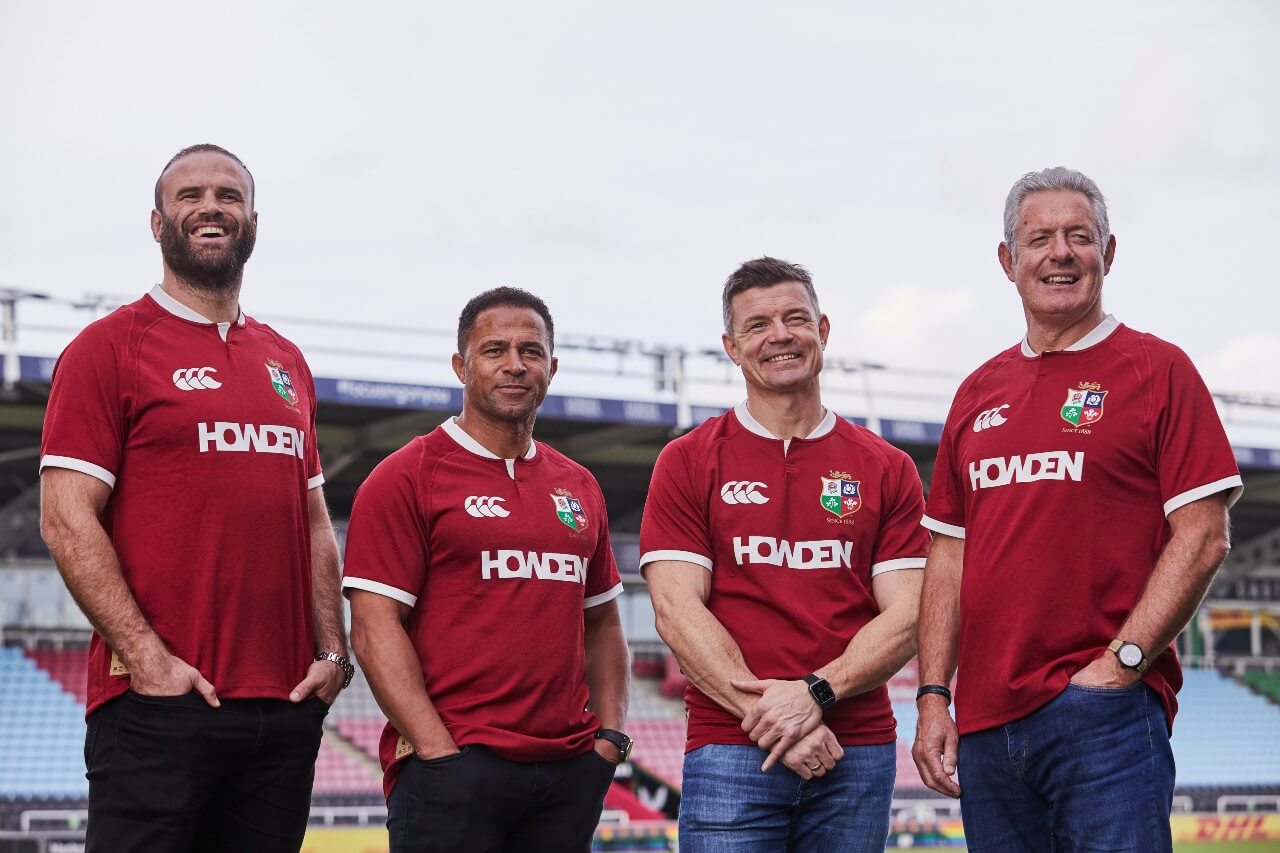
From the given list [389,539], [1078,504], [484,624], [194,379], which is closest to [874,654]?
[1078,504]

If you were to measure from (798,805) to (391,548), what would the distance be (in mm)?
1265

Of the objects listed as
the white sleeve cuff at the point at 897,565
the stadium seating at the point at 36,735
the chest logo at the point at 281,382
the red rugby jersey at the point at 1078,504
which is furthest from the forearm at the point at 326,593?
the stadium seating at the point at 36,735

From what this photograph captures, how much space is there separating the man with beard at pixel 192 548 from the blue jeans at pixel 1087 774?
1.80m

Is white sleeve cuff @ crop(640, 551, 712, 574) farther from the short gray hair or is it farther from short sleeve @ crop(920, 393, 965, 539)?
the short gray hair

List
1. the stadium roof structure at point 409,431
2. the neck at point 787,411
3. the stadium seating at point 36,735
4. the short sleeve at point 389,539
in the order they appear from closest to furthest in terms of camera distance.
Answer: the short sleeve at point 389,539 → the neck at point 787,411 → the stadium seating at point 36,735 → the stadium roof structure at point 409,431

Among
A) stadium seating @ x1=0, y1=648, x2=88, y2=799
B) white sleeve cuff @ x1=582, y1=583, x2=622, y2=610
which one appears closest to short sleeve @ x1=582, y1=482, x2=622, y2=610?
white sleeve cuff @ x1=582, y1=583, x2=622, y2=610

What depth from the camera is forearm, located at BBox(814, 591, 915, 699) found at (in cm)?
378

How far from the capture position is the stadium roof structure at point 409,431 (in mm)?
17109

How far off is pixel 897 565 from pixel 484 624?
3.75ft

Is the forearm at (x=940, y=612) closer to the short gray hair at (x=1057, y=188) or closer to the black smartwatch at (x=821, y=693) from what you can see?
the black smartwatch at (x=821, y=693)

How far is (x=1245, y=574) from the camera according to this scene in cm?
2625

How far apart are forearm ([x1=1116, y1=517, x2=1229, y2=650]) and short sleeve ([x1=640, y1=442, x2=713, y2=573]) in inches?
44.3

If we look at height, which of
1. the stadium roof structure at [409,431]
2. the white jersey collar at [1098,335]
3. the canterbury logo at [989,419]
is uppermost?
the stadium roof structure at [409,431]

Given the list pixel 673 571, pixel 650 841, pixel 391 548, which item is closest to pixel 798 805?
pixel 673 571
